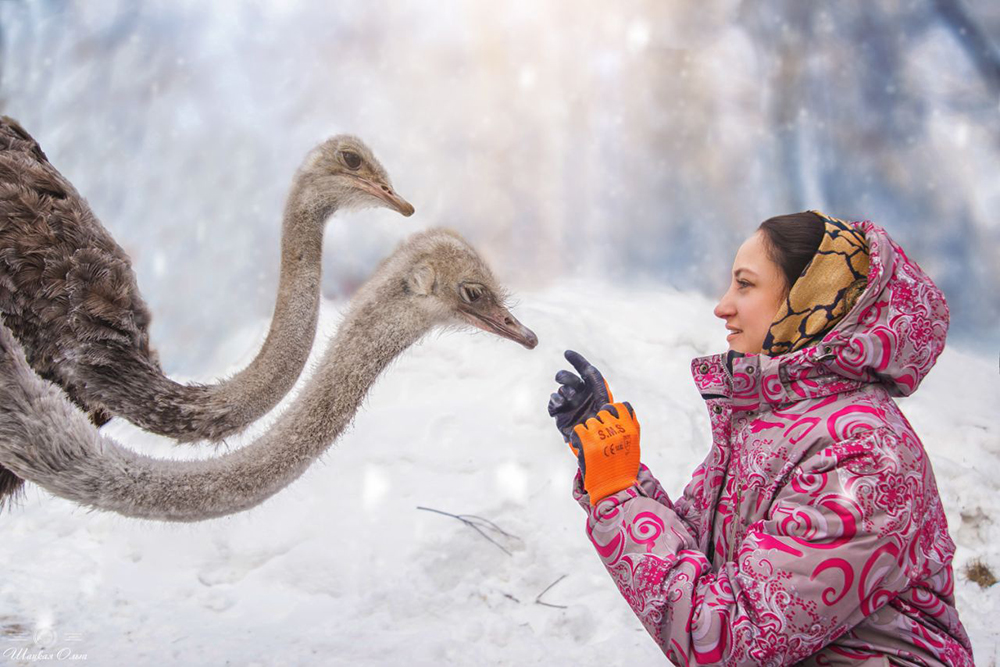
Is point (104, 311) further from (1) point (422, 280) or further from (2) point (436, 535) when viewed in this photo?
(2) point (436, 535)

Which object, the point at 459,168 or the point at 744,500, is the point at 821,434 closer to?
the point at 744,500

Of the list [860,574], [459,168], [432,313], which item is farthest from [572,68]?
[860,574]

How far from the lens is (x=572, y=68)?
282 centimetres

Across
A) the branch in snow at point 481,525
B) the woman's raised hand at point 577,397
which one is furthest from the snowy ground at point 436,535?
the woman's raised hand at point 577,397

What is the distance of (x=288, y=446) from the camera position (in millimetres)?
1224

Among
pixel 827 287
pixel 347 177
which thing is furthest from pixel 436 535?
pixel 827 287

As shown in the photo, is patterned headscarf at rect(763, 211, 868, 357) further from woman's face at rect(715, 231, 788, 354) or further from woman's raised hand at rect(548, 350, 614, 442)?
woman's raised hand at rect(548, 350, 614, 442)

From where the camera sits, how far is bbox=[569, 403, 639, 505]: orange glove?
0.87m

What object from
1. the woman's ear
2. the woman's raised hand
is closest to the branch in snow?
the woman's ear

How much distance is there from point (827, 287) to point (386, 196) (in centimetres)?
129

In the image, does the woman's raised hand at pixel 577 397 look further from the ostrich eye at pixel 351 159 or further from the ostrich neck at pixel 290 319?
the ostrich eye at pixel 351 159

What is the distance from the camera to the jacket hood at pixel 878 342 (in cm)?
77

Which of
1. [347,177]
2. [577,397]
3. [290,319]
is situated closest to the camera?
[577,397]

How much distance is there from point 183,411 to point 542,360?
4.21 ft
